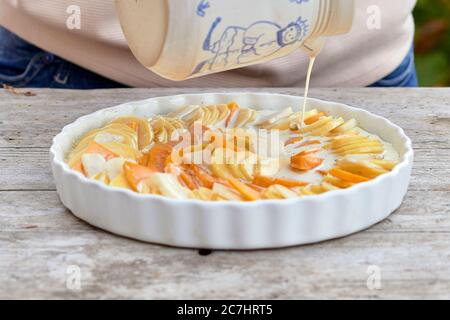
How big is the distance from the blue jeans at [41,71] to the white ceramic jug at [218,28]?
622 millimetres

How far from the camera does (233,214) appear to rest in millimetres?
837

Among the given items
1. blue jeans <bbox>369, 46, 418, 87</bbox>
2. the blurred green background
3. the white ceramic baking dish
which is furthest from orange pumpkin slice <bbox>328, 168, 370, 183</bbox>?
the blurred green background

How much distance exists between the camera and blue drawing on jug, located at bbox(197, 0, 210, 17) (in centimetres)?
85

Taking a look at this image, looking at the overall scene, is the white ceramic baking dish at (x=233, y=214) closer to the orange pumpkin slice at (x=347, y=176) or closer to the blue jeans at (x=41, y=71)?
the orange pumpkin slice at (x=347, y=176)

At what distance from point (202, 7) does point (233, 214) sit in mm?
233

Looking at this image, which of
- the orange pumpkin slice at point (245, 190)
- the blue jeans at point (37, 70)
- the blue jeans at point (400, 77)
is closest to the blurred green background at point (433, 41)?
the blue jeans at point (400, 77)

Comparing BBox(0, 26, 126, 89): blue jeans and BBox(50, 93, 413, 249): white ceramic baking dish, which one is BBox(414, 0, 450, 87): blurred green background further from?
BBox(50, 93, 413, 249): white ceramic baking dish

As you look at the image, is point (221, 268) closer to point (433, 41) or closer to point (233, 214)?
point (233, 214)

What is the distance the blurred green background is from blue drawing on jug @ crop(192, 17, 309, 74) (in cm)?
178

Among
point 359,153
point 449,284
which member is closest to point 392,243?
point 449,284

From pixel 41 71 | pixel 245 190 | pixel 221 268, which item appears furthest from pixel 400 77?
pixel 221 268

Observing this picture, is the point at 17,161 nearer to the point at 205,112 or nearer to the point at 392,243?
the point at 205,112

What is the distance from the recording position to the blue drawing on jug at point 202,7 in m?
0.85

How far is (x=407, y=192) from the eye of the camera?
1.02m
